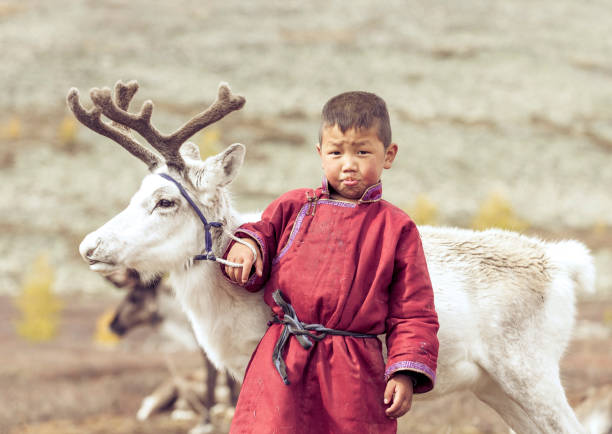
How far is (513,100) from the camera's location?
2640 inches

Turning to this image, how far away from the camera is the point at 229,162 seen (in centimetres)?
343

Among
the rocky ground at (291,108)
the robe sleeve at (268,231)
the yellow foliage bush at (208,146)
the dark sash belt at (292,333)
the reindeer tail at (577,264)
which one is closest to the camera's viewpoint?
the dark sash belt at (292,333)

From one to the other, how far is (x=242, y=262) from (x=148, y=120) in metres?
1.05

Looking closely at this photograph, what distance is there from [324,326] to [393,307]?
306mm

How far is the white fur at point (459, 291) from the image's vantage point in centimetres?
330

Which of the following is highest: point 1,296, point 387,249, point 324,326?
point 387,249

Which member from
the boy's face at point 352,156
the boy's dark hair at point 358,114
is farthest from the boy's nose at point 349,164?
the boy's dark hair at point 358,114

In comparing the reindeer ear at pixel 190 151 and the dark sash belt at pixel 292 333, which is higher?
the reindeer ear at pixel 190 151

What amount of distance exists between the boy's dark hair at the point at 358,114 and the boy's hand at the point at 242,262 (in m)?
0.63

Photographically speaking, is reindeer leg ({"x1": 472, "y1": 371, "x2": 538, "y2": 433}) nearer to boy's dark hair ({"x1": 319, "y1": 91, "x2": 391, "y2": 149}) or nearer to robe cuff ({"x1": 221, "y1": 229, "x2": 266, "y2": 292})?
robe cuff ({"x1": 221, "y1": 229, "x2": 266, "y2": 292})

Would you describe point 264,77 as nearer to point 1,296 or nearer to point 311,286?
point 1,296

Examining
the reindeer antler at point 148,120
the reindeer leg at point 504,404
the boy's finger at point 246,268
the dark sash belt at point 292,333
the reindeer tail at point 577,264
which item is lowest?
the reindeer leg at point 504,404

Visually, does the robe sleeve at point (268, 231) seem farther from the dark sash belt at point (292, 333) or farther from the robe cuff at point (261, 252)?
the dark sash belt at point (292, 333)

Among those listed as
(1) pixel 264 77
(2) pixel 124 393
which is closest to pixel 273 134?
(1) pixel 264 77
